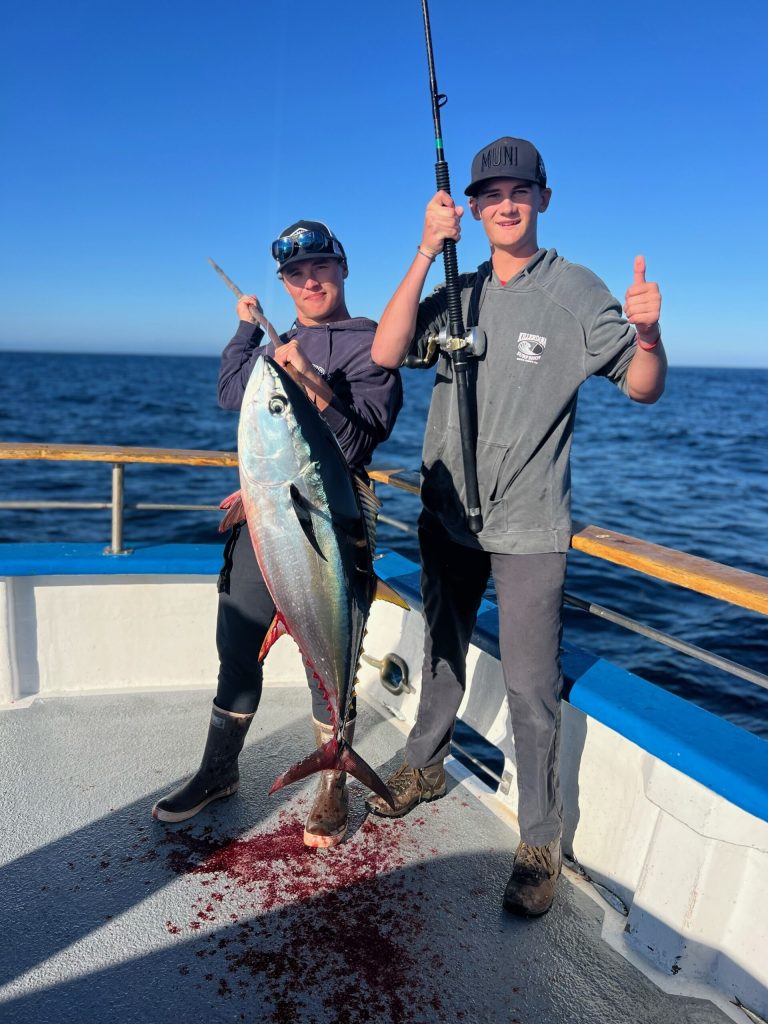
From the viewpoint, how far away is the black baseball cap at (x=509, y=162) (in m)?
2.49

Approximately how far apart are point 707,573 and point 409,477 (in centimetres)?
160

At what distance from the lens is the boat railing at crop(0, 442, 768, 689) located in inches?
89.4

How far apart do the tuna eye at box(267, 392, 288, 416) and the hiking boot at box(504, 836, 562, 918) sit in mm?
1815

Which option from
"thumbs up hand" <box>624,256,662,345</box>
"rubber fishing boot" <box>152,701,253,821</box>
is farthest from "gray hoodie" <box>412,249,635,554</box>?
"rubber fishing boot" <box>152,701,253,821</box>

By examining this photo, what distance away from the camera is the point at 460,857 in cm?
283

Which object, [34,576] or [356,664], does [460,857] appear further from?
[34,576]

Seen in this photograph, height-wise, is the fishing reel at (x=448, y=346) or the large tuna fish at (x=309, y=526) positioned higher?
the fishing reel at (x=448, y=346)

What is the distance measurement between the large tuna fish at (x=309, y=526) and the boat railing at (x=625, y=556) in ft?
2.76

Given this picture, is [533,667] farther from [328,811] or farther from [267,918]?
[267,918]

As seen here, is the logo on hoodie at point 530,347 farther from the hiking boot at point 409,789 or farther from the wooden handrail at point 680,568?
the hiking boot at point 409,789

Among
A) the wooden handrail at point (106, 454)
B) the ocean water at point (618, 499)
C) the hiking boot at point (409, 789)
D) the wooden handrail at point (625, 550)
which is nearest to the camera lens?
the wooden handrail at point (625, 550)

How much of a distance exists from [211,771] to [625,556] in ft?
6.00

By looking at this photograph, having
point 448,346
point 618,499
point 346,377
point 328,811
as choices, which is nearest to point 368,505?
point 346,377

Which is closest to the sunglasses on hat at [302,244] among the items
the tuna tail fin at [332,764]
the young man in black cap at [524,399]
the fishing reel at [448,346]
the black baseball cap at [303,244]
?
the black baseball cap at [303,244]
